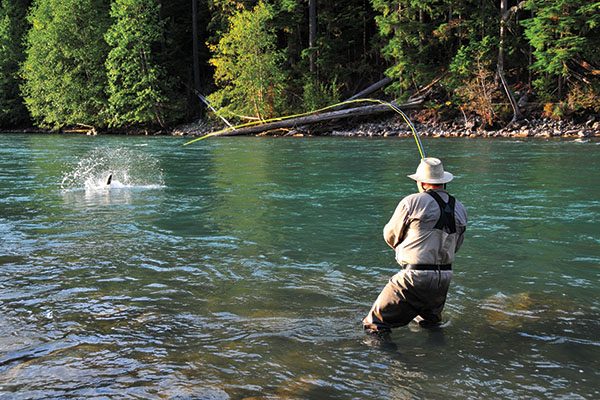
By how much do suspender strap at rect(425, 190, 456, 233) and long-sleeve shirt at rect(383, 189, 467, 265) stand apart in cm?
3

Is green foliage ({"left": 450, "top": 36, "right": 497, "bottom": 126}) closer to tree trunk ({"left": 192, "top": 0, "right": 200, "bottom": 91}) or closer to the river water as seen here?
the river water

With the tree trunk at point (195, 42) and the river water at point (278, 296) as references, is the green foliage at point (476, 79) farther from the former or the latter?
the tree trunk at point (195, 42)

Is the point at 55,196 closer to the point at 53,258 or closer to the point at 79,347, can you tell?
the point at 53,258

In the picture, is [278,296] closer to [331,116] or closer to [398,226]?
[398,226]

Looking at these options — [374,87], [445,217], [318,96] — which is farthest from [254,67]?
[445,217]

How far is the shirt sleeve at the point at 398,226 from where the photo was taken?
177 inches

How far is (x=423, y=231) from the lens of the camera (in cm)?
449

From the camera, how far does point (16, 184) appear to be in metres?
14.3

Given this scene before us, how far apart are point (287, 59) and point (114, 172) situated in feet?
76.6

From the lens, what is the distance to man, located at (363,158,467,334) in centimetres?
448

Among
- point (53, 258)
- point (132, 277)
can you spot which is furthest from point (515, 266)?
point (53, 258)

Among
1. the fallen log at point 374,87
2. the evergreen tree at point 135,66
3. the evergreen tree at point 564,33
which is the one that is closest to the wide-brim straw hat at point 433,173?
the evergreen tree at point 564,33

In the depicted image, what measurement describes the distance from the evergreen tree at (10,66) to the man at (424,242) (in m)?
48.6

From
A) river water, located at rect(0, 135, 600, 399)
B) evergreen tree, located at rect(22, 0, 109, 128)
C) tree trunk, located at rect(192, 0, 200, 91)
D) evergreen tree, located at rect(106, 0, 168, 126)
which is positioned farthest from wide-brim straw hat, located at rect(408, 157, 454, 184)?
tree trunk, located at rect(192, 0, 200, 91)
